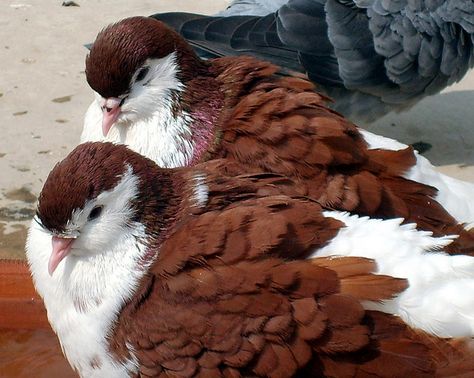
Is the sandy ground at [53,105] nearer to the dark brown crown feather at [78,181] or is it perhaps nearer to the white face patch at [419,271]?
the dark brown crown feather at [78,181]

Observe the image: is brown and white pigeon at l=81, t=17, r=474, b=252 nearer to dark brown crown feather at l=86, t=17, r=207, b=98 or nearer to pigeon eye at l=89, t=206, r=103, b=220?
dark brown crown feather at l=86, t=17, r=207, b=98

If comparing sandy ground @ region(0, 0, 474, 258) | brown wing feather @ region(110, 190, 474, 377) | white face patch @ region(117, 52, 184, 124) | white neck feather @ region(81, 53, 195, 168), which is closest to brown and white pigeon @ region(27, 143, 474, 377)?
brown wing feather @ region(110, 190, 474, 377)

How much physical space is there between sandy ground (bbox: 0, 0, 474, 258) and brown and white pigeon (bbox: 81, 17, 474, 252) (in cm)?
128

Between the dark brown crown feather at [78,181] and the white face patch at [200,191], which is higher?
the dark brown crown feather at [78,181]

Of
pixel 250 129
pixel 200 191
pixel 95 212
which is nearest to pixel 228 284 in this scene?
pixel 200 191

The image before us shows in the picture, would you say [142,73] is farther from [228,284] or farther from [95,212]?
[228,284]

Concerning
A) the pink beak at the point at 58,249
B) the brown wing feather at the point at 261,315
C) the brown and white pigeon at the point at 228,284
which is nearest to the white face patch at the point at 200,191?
the brown and white pigeon at the point at 228,284

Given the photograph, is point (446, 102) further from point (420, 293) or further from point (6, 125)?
point (420, 293)

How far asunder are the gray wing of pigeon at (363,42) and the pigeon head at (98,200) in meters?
2.27

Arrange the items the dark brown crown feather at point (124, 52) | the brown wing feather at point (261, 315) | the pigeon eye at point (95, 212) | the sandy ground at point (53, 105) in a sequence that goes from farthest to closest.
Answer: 1. the sandy ground at point (53, 105)
2. the dark brown crown feather at point (124, 52)
3. the pigeon eye at point (95, 212)
4. the brown wing feather at point (261, 315)

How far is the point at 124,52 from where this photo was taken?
4199 mm

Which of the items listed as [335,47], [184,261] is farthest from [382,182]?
[335,47]

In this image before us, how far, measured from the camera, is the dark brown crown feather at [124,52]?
13.8 ft

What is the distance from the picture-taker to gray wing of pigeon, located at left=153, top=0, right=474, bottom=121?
19.1 ft
